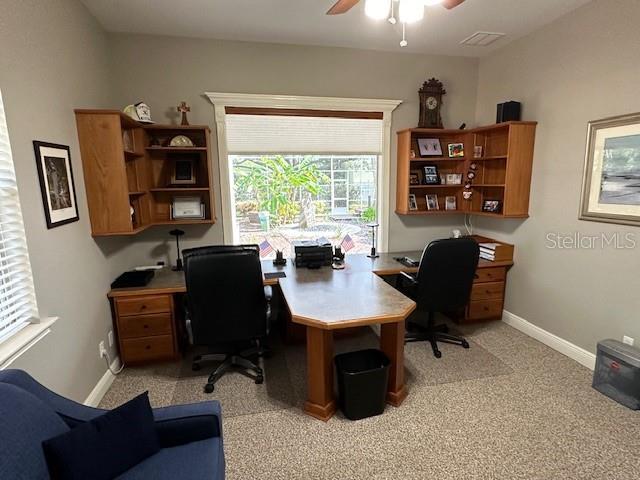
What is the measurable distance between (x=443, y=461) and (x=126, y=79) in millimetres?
3763

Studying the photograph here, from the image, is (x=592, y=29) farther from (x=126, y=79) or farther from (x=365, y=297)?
(x=126, y=79)

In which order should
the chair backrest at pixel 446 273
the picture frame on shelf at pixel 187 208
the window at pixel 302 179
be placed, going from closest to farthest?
the chair backrest at pixel 446 273 → the picture frame on shelf at pixel 187 208 → the window at pixel 302 179

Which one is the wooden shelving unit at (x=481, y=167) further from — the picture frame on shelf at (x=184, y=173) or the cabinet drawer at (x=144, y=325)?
the cabinet drawer at (x=144, y=325)

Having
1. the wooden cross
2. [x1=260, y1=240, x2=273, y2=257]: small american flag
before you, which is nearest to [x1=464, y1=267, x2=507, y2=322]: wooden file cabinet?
[x1=260, y1=240, x2=273, y2=257]: small american flag

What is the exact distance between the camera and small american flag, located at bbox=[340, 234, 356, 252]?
3.80 metres

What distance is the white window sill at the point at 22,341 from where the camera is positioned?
1.45m

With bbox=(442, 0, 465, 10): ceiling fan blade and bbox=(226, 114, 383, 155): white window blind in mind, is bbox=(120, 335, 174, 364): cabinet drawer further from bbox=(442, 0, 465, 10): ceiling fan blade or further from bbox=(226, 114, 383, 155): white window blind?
bbox=(442, 0, 465, 10): ceiling fan blade

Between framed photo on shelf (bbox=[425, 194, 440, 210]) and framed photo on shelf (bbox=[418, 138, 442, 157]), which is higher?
framed photo on shelf (bbox=[418, 138, 442, 157])

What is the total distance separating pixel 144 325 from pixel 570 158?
3.74m

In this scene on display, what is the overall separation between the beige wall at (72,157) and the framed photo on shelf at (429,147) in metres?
3.01

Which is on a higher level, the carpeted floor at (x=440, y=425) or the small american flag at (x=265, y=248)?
the small american flag at (x=265, y=248)

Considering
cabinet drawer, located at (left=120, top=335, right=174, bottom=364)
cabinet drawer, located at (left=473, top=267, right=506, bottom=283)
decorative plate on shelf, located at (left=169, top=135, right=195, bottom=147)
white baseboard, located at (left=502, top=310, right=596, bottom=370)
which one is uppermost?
decorative plate on shelf, located at (left=169, top=135, right=195, bottom=147)

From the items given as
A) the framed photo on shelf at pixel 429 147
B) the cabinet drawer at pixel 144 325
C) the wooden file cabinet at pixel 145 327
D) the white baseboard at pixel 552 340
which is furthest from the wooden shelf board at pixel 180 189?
the white baseboard at pixel 552 340

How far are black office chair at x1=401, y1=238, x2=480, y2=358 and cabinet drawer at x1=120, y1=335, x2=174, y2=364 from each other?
2109 mm
